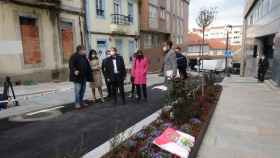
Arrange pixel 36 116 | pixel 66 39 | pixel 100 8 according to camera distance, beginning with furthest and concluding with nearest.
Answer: pixel 100 8, pixel 66 39, pixel 36 116

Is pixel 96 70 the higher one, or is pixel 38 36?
pixel 38 36

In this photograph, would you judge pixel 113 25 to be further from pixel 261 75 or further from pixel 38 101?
pixel 38 101

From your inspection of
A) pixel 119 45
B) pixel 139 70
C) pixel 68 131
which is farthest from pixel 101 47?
pixel 68 131

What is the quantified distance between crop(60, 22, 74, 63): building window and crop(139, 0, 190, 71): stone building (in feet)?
33.3

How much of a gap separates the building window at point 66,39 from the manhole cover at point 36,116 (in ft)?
28.0

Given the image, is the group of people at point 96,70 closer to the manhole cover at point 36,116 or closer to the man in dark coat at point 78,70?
the man in dark coat at point 78,70

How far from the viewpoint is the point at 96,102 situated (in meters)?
7.51

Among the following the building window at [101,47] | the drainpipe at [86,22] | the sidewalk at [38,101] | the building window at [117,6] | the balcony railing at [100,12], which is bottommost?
the sidewalk at [38,101]

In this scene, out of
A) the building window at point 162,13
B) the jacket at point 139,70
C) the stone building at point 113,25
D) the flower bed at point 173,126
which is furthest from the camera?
the building window at point 162,13

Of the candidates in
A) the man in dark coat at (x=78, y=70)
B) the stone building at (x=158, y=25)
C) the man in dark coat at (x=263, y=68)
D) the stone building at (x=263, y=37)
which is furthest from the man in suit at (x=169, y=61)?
the stone building at (x=158, y=25)

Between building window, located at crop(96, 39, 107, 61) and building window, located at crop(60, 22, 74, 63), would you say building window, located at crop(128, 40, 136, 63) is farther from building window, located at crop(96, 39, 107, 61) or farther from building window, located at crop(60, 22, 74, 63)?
building window, located at crop(60, 22, 74, 63)

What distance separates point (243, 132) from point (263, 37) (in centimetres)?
1469

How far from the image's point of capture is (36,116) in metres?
5.96

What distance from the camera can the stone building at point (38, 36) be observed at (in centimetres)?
1092
